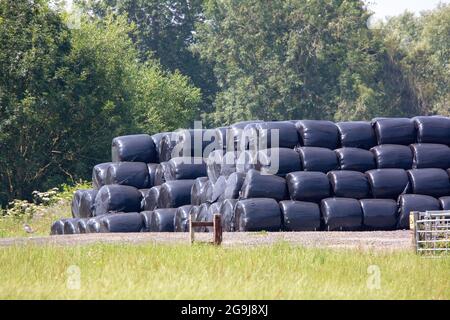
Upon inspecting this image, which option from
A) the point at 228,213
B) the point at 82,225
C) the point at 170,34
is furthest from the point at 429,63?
the point at 228,213

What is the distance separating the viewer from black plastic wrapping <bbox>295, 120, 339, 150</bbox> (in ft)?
71.3

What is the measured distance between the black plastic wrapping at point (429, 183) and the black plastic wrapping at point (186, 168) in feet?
15.4

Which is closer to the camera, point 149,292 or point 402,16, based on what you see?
point 149,292

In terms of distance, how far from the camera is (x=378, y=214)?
67.9 ft

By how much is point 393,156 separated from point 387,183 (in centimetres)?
72

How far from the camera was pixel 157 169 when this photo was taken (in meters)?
23.6

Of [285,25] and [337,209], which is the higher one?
[285,25]

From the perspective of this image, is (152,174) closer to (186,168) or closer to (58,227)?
(186,168)

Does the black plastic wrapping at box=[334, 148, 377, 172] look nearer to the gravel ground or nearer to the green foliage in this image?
the gravel ground

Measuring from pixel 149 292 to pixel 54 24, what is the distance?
29.9 m

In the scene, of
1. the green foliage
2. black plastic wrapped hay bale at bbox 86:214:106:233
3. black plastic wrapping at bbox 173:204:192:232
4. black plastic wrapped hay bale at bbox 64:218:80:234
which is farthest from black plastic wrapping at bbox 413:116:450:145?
the green foliage
